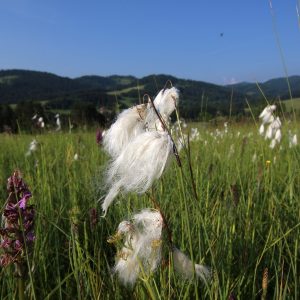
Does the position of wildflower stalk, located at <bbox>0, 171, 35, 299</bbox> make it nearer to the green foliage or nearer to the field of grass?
the field of grass

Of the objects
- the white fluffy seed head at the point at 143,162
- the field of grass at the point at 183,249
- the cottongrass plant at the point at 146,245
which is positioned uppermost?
the white fluffy seed head at the point at 143,162

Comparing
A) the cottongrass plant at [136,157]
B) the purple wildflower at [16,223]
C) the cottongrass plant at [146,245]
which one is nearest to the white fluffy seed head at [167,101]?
the cottongrass plant at [136,157]

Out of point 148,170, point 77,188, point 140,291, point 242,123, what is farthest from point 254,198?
point 242,123

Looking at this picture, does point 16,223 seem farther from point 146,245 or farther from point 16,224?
point 146,245

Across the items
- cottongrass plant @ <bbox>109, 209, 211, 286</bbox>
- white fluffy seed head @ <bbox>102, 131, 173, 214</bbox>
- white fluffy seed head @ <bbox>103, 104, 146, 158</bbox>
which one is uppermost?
white fluffy seed head @ <bbox>103, 104, 146, 158</bbox>

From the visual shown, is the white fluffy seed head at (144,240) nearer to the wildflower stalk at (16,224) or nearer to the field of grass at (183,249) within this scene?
the field of grass at (183,249)

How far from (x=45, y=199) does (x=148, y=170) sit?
155 centimetres

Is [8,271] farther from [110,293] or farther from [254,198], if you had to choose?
[254,198]

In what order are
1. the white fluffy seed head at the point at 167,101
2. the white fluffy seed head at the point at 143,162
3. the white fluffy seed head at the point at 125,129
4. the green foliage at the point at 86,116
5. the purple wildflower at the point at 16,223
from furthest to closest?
the green foliage at the point at 86,116 → the white fluffy seed head at the point at 167,101 → the white fluffy seed head at the point at 125,129 → the purple wildflower at the point at 16,223 → the white fluffy seed head at the point at 143,162

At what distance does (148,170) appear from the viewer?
0.93 meters

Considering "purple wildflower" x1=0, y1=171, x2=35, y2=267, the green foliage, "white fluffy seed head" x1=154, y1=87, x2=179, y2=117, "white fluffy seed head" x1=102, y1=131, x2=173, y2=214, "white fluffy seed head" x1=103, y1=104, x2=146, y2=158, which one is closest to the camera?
"white fluffy seed head" x1=102, y1=131, x2=173, y2=214

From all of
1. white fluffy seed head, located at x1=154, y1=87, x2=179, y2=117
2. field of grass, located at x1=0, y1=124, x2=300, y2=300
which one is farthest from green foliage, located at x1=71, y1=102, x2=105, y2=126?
white fluffy seed head, located at x1=154, y1=87, x2=179, y2=117

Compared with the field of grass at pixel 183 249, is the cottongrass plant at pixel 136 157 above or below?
above

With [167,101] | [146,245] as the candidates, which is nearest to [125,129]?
[167,101]
